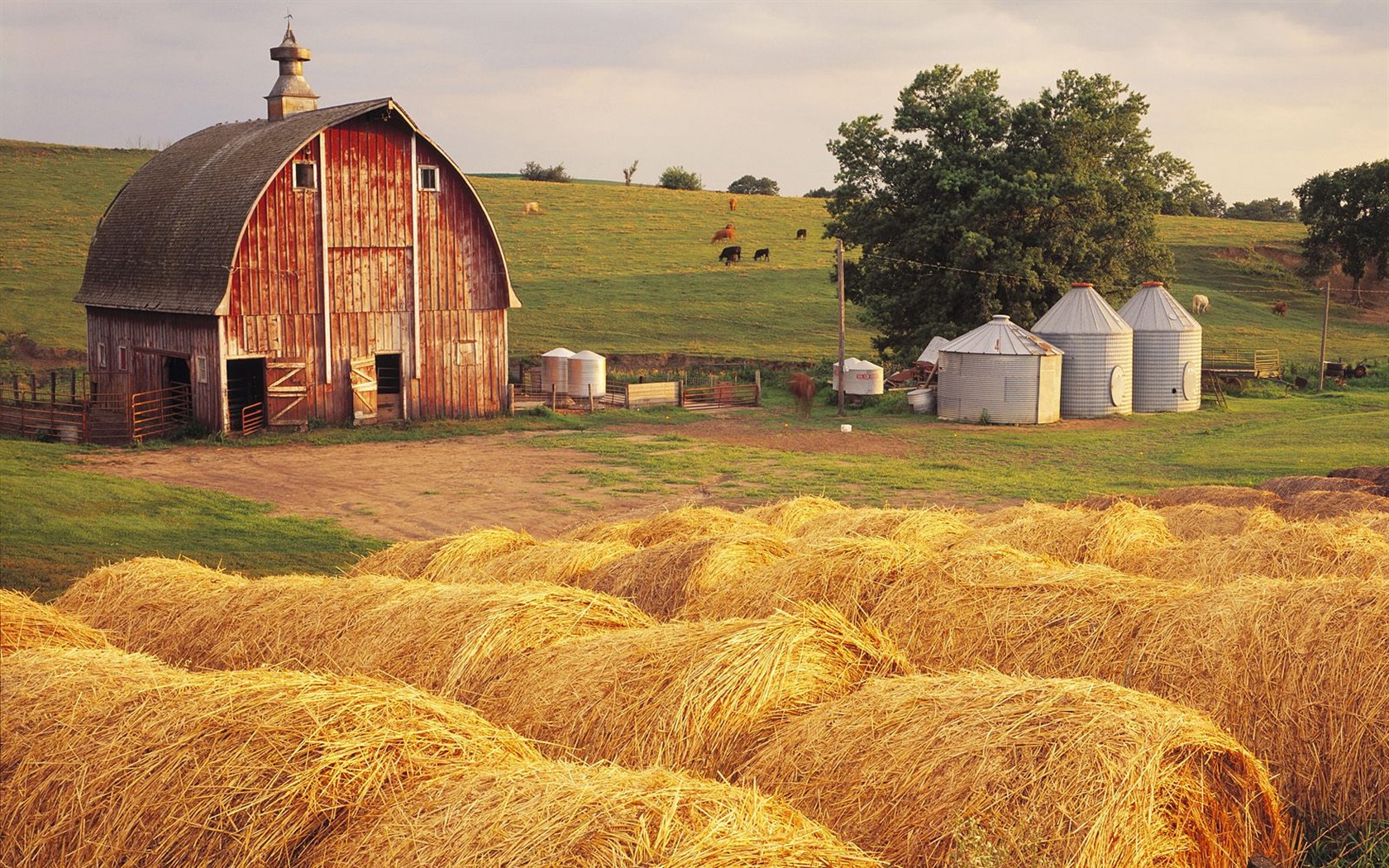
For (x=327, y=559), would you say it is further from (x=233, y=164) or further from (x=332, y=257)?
(x=233, y=164)

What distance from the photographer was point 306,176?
3488 centimetres

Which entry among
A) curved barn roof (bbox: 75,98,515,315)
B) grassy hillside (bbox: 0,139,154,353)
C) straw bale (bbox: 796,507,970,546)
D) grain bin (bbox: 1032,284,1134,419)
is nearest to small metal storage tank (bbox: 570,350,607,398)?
curved barn roof (bbox: 75,98,515,315)

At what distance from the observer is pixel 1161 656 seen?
28.3 ft

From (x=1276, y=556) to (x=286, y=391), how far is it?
28311 mm

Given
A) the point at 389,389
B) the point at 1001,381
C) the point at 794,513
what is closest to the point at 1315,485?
the point at 794,513

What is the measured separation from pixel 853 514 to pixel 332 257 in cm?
2492

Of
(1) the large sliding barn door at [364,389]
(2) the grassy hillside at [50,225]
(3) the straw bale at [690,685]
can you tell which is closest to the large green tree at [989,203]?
(1) the large sliding barn door at [364,389]

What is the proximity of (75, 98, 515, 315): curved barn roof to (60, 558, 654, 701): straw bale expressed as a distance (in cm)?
2451

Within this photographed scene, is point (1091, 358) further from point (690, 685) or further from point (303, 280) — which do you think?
point (690, 685)

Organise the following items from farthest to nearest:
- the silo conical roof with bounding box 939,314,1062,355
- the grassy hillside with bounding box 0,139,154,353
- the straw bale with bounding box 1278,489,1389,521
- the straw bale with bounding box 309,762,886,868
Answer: the grassy hillside with bounding box 0,139,154,353, the silo conical roof with bounding box 939,314,1062,355, the straw bale with bounding box 1278,489,1389,521, the straw bale with bounding box 309,762,886,868

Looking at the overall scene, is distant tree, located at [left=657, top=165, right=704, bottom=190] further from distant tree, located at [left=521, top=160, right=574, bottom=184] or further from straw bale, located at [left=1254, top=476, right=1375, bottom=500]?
straw bale, located at [left=1254, top=476, right=1375, bottom=500]

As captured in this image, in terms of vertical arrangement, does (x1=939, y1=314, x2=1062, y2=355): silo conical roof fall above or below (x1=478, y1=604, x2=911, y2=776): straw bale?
above

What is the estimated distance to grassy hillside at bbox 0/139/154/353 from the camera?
167 feet

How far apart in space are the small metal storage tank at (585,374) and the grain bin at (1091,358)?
51.9 ft
